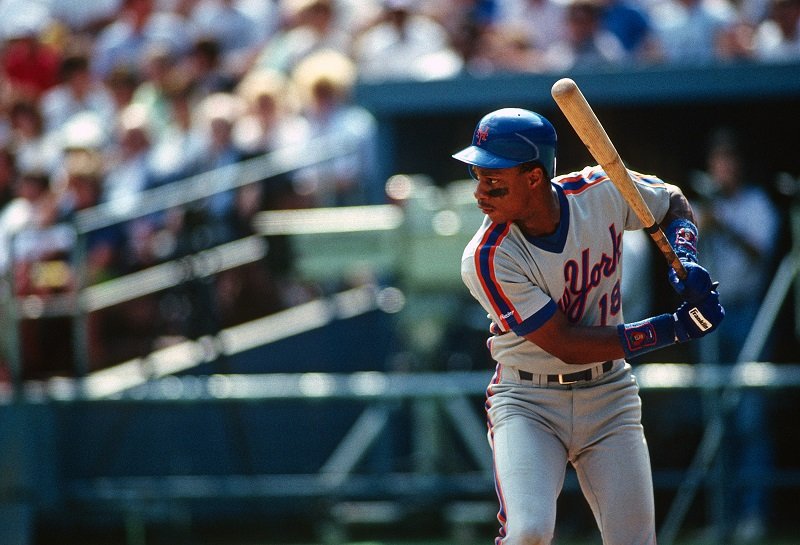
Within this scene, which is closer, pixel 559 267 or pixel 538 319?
pixel 538 319

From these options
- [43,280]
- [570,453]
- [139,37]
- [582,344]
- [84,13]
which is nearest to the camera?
[582,344]

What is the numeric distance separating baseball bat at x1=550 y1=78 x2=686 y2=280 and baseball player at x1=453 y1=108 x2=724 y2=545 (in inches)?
3.6

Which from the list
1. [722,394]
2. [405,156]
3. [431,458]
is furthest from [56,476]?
[722,394]

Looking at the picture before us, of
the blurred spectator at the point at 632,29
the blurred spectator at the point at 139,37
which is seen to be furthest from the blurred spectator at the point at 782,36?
the blurred spectator at the point at 139,37

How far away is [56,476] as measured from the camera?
7684 millimetres

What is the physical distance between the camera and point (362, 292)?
8703 mm

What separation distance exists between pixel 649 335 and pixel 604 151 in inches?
24.3

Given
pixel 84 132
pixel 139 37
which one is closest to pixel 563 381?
pixel 84 132

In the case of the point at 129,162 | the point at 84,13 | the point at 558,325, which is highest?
the point at 84,13

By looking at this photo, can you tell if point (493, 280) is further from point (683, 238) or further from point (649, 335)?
point (683, 238)

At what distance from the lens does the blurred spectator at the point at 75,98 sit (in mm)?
10250

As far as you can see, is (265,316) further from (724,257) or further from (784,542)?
(784,542)

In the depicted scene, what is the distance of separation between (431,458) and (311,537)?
1083 mm

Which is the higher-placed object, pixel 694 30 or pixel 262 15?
pixel 262 15
